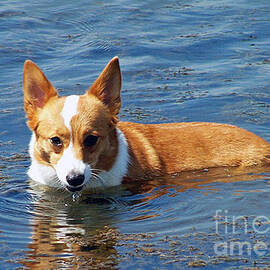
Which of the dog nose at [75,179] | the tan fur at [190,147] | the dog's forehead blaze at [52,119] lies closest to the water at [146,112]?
the tan fur at [190,147]

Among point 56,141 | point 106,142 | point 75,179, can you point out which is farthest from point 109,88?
point 75,179

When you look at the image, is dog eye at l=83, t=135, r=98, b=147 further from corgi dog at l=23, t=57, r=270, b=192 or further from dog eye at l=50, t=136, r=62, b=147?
dog eye at l=50, t=136, r=62, b=147

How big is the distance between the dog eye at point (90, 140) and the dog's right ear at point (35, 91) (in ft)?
2.09

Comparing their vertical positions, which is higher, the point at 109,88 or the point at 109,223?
the point at 109,88

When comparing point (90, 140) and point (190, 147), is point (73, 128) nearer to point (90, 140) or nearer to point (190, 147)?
point (90, 140)

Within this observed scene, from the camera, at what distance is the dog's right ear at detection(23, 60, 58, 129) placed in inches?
245

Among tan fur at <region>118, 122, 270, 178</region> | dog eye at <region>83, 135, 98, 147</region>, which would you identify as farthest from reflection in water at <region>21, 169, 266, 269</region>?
dog eye at <region>83, 135, 98, 147</region>

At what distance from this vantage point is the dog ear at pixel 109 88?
6.27 m

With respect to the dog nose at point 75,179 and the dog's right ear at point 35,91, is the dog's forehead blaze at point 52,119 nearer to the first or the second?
the dog's right ear at point 35,91

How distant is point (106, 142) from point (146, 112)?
109 inches

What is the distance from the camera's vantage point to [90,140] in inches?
236

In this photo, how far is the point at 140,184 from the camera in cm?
659

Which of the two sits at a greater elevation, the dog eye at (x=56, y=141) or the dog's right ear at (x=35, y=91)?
the dog's right ear at (x=35, y=91)

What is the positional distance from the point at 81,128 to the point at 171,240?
4.39 feet
